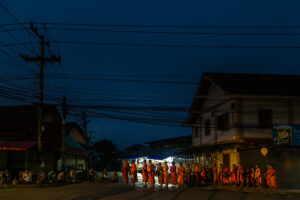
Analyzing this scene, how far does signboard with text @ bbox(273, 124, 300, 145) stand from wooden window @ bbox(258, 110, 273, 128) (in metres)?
A: 1.38

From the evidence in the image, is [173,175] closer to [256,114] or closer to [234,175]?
[234,175]

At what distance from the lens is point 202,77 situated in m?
27.4

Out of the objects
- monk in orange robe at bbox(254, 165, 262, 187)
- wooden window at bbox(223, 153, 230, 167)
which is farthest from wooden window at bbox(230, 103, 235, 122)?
monk in orange robe at bbox(254, 165, 262, 187)

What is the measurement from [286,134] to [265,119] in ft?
6.51

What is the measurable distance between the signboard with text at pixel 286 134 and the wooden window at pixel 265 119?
138 cm

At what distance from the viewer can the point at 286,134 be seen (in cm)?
2170

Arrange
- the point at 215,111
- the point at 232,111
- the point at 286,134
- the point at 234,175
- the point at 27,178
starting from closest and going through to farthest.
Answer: the point at 286,134, the point at 234,175, the point at 27,178, the point at 232,111, the point at 215,111

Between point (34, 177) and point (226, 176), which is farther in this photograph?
point (34, 177)

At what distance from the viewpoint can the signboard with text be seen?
70.9 feet

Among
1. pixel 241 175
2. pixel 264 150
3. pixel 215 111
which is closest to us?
pixel 264 150

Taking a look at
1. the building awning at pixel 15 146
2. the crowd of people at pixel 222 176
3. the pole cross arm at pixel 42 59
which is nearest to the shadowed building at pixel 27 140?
the building awning at pixel 15 146

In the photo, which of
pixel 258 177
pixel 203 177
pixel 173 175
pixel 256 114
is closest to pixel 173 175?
pixel 173 175

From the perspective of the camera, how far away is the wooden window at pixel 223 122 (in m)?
24.5

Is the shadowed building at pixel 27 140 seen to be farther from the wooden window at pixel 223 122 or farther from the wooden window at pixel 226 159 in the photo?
the wooden window at pixel 226 159
